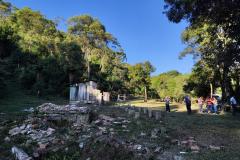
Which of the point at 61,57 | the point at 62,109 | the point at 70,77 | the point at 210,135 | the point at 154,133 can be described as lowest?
the point at 210,135

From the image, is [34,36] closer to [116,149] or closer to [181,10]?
[181,10]

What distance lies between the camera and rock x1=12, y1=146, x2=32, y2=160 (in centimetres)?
1126

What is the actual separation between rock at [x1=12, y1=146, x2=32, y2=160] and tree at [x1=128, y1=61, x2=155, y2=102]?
1514 inches

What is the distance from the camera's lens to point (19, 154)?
37.9 feet

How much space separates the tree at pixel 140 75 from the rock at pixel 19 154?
38.5 meters

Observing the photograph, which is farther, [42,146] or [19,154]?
[42,146]

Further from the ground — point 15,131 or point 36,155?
point 15,131

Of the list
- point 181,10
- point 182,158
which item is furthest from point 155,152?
point 181,10

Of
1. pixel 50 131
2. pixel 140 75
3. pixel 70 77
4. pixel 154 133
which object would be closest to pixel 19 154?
pixel 50 131

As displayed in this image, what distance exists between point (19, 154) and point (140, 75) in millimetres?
40123

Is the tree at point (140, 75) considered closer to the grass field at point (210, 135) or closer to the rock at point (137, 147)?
the grass field at point (210, 135)

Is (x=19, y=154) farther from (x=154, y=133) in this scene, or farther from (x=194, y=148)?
(x=194, y=148)

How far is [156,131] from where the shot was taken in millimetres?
14234

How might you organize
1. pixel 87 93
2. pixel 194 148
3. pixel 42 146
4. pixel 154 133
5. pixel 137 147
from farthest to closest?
pixel 87 93 < pixel 154 133 < pixel 42 146 < pixel 137 147 < pixel 194 148
